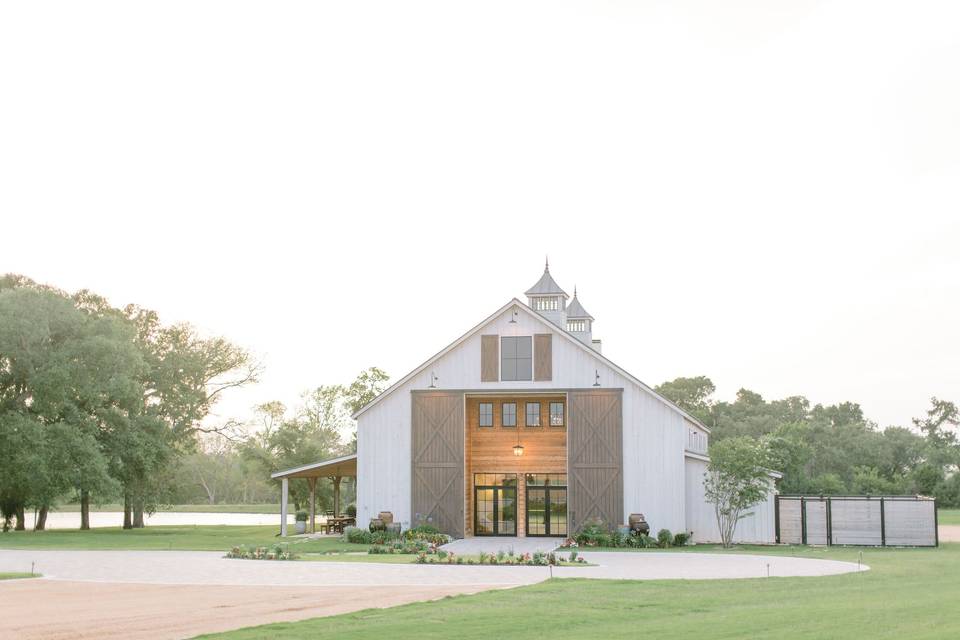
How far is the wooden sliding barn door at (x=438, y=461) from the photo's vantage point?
37.2 meters

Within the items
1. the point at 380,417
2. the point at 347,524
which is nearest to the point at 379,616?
the point at 380,417

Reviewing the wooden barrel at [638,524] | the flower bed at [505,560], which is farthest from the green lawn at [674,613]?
the wooden barrel at [638,524]

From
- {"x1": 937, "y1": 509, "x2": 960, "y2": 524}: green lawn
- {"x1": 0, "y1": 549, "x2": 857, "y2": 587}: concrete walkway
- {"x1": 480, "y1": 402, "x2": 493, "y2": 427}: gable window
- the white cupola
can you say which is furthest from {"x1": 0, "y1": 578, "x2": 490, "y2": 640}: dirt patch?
{"x1": 937, "y1": 509, "x2": 960, "y2": 524}: green lawn

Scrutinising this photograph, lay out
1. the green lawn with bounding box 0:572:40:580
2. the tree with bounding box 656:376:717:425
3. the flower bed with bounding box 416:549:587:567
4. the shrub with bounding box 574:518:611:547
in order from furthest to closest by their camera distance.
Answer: the tree with bounding box 656:376:717:425 < the shrub with bounding box 574:518:611:547 < the flower bed with bounding box 416:549:587:567 < the green lawn with bounding box 0:572:40:580

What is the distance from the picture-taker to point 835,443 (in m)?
75.2

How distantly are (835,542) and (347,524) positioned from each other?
61.9 feet

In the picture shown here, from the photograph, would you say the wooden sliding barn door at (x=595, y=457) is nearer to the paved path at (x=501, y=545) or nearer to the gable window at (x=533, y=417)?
the paved path at (x=501, y=545)

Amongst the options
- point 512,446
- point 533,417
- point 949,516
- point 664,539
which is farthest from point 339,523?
point 949,516

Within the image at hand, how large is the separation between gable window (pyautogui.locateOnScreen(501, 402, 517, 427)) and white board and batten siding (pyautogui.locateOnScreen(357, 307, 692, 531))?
7.68 ft

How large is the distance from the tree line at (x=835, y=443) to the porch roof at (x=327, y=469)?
16.0m

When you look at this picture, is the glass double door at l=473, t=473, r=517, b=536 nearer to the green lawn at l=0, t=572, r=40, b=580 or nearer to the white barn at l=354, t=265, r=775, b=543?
the white barn at l=354, t=265, r=775, b=543

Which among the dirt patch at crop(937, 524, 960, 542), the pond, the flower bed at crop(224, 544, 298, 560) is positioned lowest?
the pond

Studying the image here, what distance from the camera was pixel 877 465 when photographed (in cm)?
7212

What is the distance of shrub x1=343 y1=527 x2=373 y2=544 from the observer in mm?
35844
